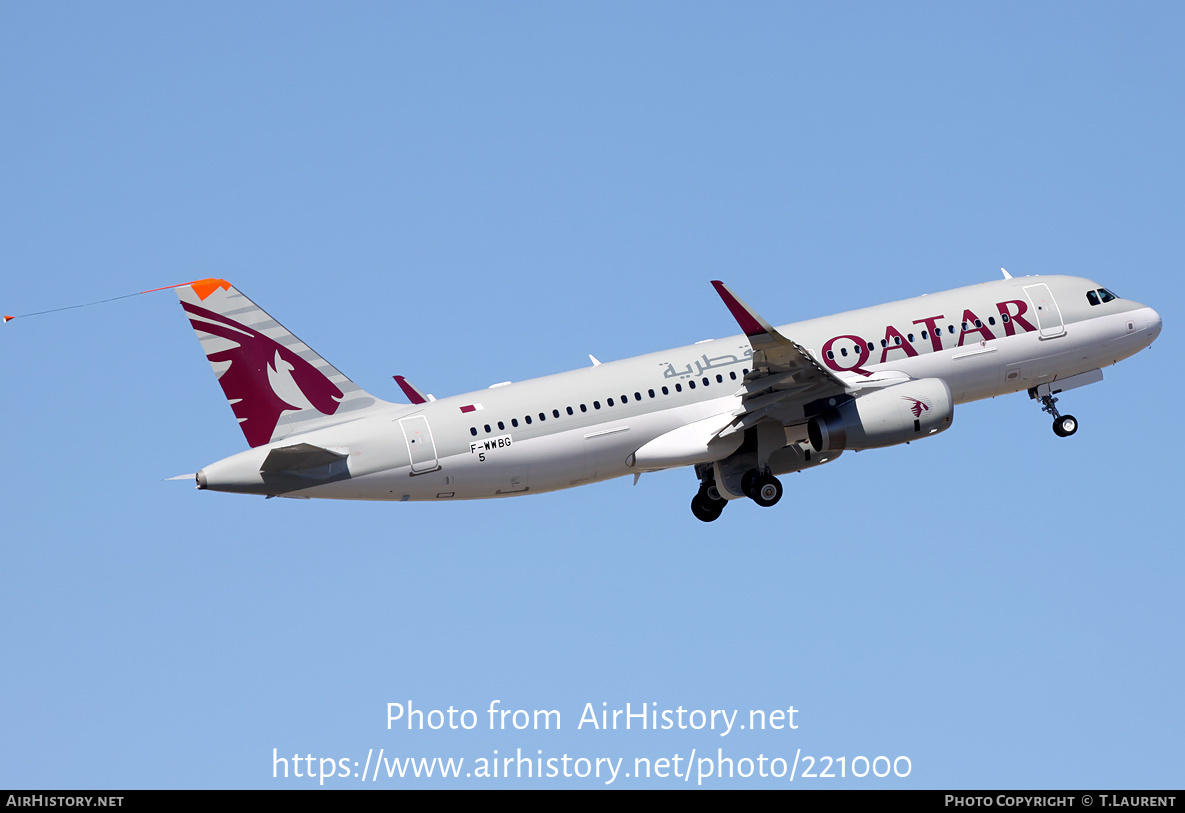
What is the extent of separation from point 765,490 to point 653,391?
5.01m

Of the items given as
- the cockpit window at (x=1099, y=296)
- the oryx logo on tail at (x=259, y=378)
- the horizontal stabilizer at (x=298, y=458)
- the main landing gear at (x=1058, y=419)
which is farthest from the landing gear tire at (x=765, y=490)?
the oryx logo on tail at (x=259, y=378)

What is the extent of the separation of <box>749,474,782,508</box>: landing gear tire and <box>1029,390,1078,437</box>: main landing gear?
10.1 meters

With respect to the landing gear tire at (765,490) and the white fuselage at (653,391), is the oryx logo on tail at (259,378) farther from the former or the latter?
the landing gear tire at (765,490)

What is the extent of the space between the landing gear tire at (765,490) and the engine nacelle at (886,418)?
241 centimetres

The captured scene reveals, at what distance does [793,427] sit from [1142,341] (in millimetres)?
13840

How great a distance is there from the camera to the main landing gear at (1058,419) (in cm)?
5253

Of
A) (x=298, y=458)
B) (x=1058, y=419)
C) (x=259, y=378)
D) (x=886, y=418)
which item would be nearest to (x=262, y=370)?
(x=259, y=378)

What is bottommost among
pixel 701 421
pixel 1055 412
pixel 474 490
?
pixel 474 490

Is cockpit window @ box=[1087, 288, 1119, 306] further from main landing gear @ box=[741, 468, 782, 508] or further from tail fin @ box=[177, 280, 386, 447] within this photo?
tail fin @ box=[177, 280, 386, 447]

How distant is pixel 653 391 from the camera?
4753cm

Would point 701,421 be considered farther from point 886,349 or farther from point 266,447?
point 266,447

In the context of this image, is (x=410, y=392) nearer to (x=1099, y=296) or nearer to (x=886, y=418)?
(x=886, y=418)

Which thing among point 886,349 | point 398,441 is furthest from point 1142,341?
point 398,441

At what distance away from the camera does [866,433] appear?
4678 centimetres
